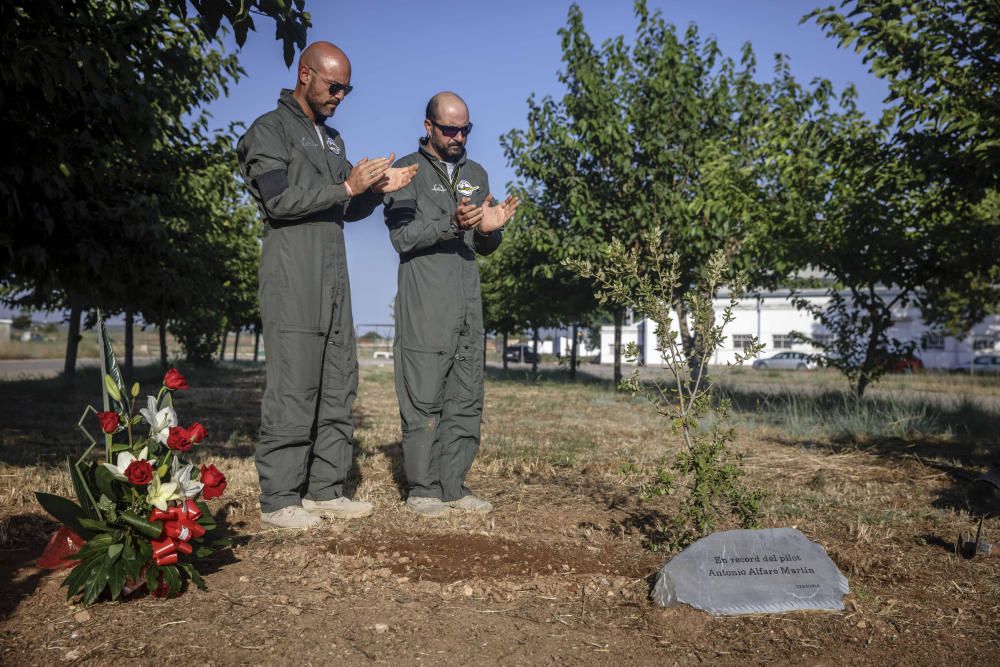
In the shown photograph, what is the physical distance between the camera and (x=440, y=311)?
4387mm

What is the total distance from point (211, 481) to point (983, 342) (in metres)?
48.0

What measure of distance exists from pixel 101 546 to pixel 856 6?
806 cm

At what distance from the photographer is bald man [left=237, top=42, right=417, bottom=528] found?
12.5ft

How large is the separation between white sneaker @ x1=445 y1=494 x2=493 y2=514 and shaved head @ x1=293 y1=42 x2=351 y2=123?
244 centimetres

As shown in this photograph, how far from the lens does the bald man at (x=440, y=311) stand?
437 cm

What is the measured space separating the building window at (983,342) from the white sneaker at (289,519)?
4646cm

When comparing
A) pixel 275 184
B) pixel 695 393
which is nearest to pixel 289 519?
pixel 275 184

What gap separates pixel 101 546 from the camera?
2.77m

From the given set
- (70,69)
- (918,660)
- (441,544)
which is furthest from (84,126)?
(918,660)

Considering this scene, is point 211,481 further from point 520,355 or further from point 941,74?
point 520,355

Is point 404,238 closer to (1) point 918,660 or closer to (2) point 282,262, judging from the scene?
(2) point 282,262

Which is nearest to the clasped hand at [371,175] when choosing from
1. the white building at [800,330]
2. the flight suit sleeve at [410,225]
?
the flight suit sleeve at [410,225]

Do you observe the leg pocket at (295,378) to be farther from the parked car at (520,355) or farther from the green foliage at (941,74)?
the parked car at (520,355)

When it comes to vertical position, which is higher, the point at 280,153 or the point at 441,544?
the point at 280,153
